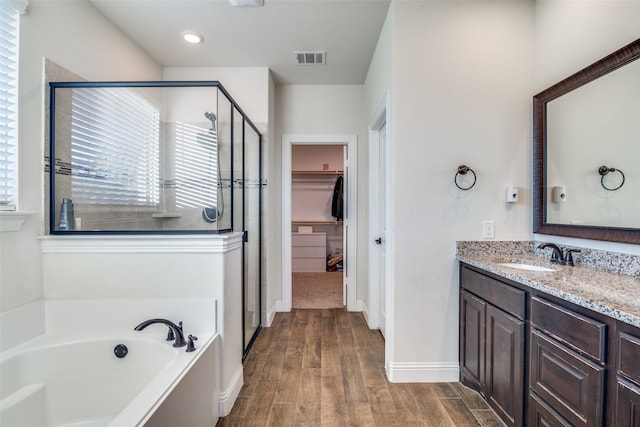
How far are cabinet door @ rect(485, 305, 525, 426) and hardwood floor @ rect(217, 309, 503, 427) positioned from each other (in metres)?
0.22

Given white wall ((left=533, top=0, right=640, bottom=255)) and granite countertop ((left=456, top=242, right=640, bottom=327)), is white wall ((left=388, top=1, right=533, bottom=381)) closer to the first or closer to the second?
white wall ((left=533, top=0, right=640, bottom=255))

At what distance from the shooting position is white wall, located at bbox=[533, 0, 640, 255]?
5.00 feet

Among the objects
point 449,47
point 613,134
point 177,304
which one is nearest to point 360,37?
point 449,47

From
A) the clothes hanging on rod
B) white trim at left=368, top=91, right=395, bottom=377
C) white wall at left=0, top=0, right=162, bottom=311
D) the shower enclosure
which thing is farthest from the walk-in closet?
white wall at left=0, top=0, right=162, bottom=311

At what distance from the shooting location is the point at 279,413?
5.83 ft

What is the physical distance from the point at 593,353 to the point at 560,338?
164 mm

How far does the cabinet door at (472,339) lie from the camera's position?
180 centimetres

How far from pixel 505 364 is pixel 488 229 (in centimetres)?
89

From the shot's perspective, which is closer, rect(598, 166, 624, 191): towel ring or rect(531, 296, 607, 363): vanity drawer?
rect(531, 296, 607, 363): vanity drawer

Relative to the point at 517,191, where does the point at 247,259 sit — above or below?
below

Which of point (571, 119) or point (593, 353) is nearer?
point (593, 353)

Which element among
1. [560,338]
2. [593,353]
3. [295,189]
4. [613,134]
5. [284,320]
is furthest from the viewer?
[295,189]

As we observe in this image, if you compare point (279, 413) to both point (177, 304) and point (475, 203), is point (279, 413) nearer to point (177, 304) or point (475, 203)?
point (177, 304)

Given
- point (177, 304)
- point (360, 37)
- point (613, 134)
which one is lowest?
point (177, 304)
